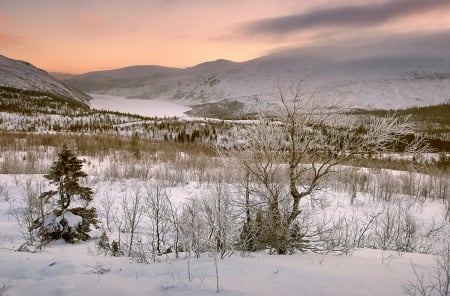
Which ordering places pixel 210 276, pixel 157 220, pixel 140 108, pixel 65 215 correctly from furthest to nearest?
pixel 140 108
pixel 65 215
pixel 157 220
pixel 210 276

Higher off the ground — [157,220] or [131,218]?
[157,220]

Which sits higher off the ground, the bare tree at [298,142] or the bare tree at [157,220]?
the bare tree at [298,142]

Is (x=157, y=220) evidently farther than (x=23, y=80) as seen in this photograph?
No

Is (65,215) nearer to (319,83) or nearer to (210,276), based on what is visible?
(210,276)

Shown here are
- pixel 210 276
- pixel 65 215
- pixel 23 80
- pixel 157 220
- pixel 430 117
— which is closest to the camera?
pixel 210 276

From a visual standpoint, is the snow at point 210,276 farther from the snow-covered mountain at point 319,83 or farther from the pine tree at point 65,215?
the snow-covered mountain at point 319,83

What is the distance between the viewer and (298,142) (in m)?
6.71

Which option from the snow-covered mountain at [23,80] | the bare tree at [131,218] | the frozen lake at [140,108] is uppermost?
the snow-covered mountain at [23,80]

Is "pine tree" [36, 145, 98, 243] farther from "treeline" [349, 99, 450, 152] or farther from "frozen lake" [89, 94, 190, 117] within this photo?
"treeline" [349, 99, 450, 152]

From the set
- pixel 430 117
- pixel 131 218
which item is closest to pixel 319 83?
pixel 430 117

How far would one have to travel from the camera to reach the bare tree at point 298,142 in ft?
20.6

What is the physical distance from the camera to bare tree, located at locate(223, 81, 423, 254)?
627 centimetres

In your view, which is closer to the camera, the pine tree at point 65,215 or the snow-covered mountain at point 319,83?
the pine tree at point 65,215

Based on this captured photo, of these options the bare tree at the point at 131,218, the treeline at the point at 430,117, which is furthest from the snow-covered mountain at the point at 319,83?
the bare tree at the point at 131,218
